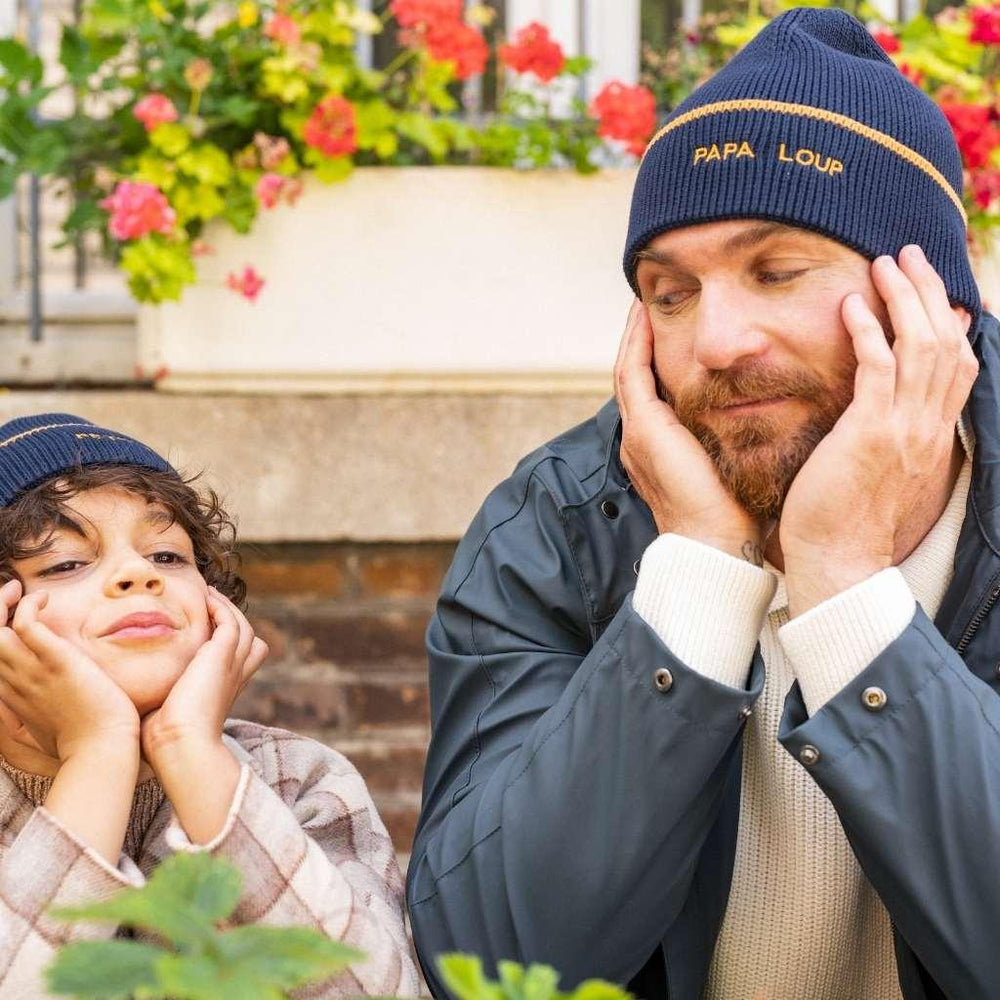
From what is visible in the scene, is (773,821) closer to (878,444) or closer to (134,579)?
(878,444)

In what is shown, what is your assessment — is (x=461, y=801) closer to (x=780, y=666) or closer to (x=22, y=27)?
(x=780, y=666)

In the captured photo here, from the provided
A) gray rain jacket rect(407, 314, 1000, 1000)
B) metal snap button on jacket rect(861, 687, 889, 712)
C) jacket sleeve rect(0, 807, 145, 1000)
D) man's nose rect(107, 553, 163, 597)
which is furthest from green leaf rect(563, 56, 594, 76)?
jacket sleeve rect(0, 807, 145, 1000)

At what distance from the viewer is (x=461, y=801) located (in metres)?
1.89

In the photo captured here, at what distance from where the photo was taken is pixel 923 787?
1609 mm

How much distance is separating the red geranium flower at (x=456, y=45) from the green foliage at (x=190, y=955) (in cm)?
279

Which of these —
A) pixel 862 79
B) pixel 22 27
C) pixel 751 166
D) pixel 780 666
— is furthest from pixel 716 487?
pixel 22 27

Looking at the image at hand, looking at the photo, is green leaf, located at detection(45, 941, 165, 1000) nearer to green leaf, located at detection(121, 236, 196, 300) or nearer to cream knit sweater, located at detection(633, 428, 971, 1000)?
cream knit sweater, located at detection(633, 428, 971, 1000)

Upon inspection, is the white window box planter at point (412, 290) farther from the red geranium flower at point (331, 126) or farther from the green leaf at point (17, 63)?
the green leaf at point (17, 63)

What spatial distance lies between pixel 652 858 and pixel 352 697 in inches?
73.6

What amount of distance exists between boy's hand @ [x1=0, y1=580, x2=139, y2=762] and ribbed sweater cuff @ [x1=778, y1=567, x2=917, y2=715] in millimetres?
799

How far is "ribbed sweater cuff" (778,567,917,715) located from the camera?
5.45ft

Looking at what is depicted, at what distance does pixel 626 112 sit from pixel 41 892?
2.21 m

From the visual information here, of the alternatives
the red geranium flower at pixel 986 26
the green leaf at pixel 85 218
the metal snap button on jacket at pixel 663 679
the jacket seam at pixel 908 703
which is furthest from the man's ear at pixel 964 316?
the green leaf at pixel 85 218

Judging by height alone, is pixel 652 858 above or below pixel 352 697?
above
